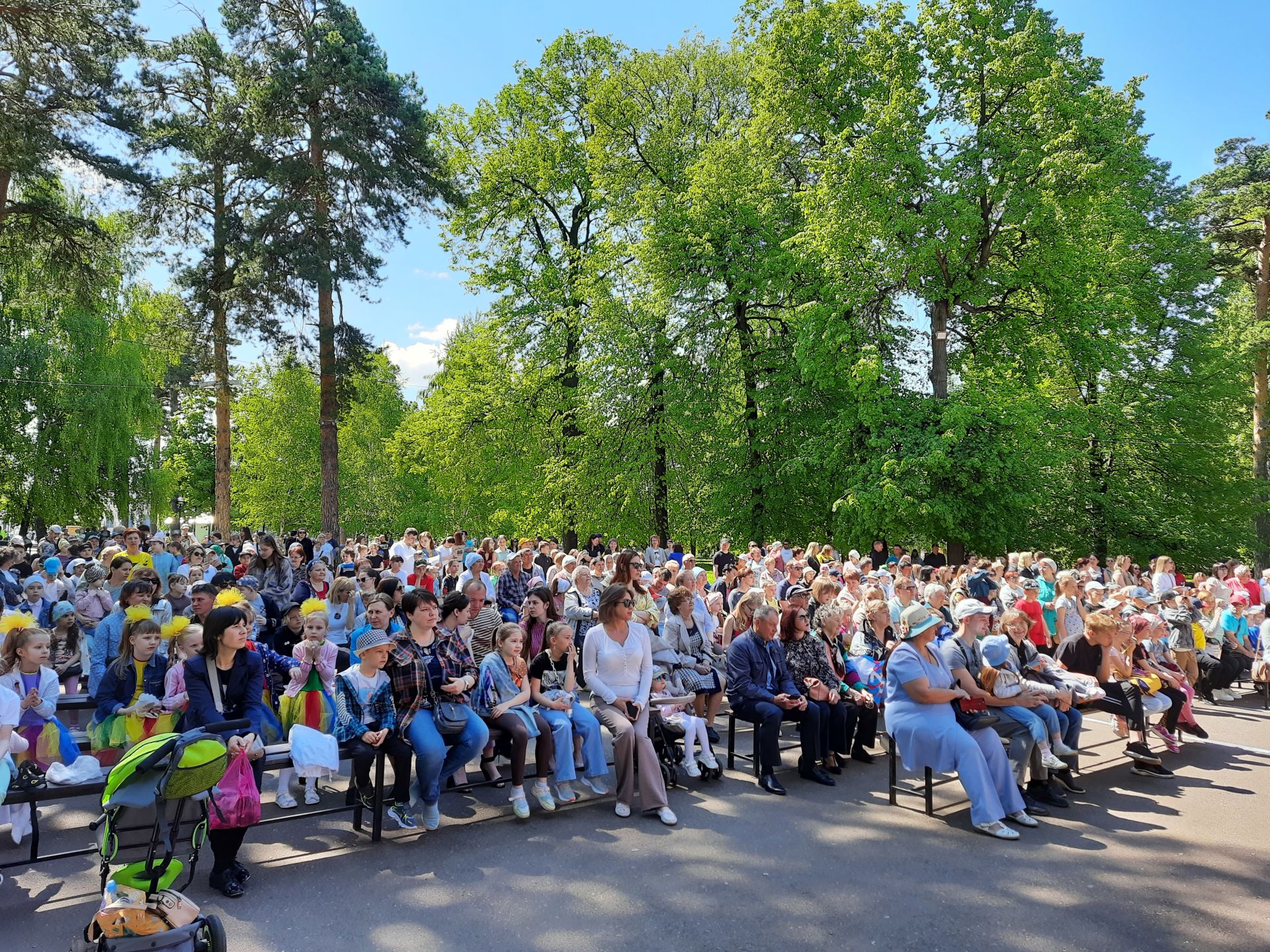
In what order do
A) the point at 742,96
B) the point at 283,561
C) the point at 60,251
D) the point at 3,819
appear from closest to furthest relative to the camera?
1. the point at 3,819
2. the point at 283,561
3. the point at 60,251
4. the point at 742,96

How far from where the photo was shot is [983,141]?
17.7 m

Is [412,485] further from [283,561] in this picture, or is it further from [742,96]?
[283,561]

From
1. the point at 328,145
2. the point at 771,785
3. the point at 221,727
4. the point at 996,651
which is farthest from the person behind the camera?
the point at 328,145

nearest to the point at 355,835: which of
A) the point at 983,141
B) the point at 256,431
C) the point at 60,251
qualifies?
the point at 60,251

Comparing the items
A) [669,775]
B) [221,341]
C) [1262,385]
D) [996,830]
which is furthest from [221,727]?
[1262,385]

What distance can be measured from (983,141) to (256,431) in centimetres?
3293

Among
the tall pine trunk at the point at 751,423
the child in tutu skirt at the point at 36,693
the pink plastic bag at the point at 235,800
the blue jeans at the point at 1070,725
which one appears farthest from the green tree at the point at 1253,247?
the child in tutu skirt at the point at 36,693

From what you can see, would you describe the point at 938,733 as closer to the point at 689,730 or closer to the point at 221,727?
the point at 689,730

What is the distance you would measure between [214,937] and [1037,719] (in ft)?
19.1

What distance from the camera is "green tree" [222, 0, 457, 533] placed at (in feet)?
58.3

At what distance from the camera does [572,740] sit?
6062 mm

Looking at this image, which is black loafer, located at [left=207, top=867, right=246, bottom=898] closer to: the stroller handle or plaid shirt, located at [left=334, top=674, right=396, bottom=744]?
plaid shirt, located at [left=334, top=674, right=396, bottom=744]

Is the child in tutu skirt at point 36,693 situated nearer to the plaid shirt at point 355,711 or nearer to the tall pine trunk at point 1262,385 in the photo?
the plaid shirt at point 355,711

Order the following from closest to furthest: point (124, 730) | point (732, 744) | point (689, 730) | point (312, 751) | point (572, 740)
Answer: point (312, 751), point (124, 730), point (572, 740), point (689, 730), point (732, 744)
